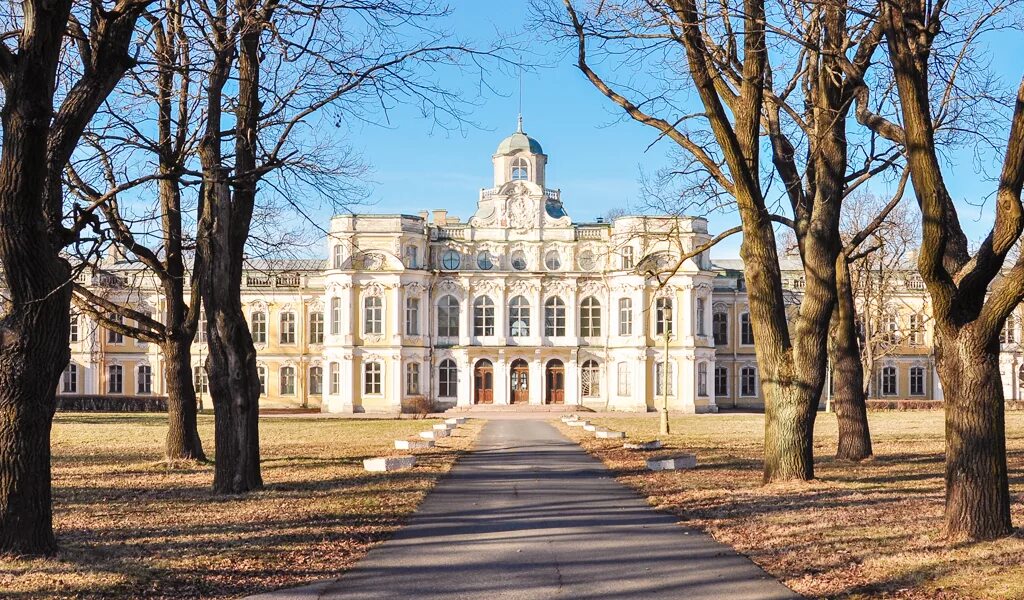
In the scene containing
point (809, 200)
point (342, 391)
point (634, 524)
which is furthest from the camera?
point (342, 391)

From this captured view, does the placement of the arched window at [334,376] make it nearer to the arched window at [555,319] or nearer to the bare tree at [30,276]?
the arched window at [555,319]

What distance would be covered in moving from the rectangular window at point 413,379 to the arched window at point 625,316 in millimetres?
10436

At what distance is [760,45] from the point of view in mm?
13781

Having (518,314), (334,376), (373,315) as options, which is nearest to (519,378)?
(518,314)

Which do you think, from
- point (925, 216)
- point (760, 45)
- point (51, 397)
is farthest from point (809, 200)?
point (51, 397)

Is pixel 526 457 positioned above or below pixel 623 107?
below

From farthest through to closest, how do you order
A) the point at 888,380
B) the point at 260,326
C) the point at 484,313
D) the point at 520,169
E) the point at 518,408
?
the point at 888,380 < the point at 260,326 < the point at 520,169 < the point at 484,313 < the point at 518,408

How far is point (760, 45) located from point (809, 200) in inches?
151

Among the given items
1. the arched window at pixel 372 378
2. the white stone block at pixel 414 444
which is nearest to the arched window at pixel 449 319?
the arched window at pixel 372 378

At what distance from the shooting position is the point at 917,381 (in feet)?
209

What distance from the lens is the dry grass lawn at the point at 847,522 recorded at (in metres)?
8.21

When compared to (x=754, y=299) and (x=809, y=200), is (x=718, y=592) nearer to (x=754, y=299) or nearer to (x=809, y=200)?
(x=754, y=299)

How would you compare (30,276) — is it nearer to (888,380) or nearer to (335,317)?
(335,317)

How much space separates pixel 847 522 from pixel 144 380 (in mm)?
57056
